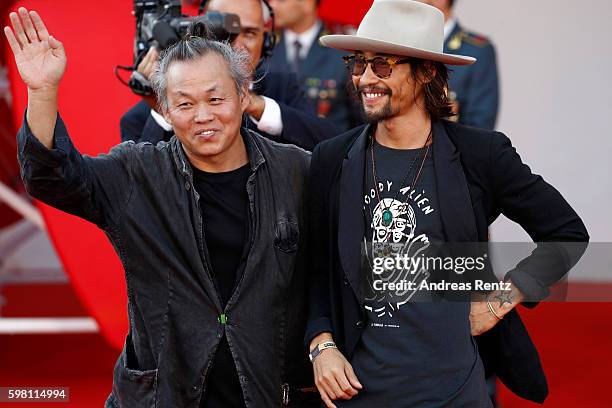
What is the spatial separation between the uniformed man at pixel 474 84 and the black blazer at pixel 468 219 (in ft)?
5.79

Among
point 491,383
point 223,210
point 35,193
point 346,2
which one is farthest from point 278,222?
point 346,2

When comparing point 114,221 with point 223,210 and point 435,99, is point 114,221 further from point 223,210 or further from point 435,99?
point 435,99

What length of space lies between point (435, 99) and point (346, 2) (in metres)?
2.51

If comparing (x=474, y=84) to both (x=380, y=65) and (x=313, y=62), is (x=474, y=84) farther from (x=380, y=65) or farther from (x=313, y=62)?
(x=380, y=65)

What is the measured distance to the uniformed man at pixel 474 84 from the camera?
4.36 m

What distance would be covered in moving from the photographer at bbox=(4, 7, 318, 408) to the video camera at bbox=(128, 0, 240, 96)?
50cm

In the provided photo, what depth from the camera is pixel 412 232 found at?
252 cm

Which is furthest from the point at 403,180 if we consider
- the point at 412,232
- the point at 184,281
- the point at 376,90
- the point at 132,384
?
the point at 132,384

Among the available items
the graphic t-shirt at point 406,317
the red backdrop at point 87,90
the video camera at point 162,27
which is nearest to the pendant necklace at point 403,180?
the graphic t-shirt at point 406,317

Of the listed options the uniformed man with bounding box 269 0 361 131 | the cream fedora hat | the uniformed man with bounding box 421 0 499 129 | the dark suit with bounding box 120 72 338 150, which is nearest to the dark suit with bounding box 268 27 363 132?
the uniformed man with bounding box 269 0 361 131

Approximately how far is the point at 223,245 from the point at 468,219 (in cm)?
60

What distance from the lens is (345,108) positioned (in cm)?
445

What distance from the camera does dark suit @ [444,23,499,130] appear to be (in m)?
4.36

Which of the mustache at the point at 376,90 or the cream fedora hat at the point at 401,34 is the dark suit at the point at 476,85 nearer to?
the cream fedora hat at the point at 401,34
